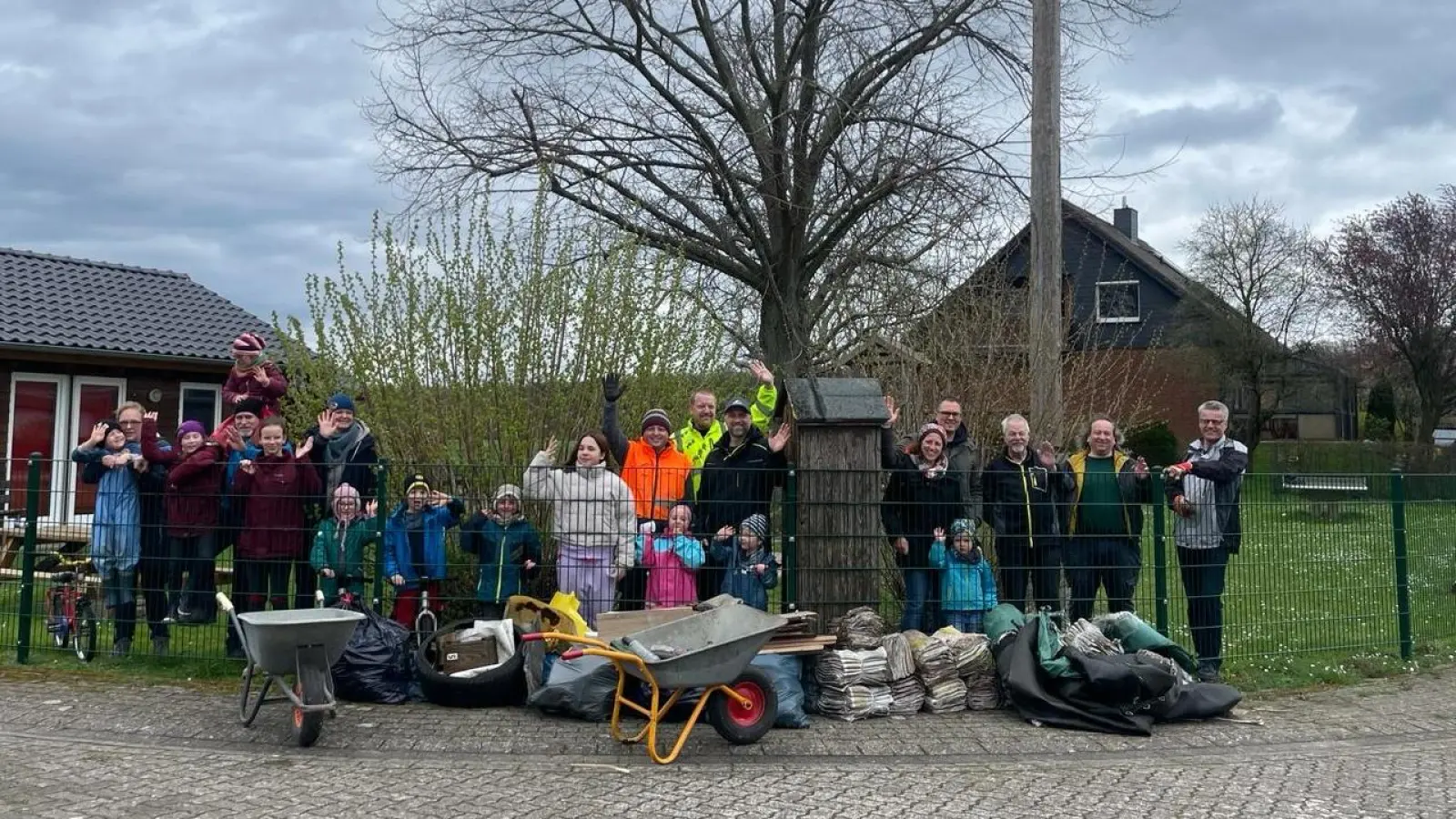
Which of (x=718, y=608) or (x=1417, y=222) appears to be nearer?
(x=718, y=608)

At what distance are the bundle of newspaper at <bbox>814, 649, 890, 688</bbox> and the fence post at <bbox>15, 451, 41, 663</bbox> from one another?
5.64 m

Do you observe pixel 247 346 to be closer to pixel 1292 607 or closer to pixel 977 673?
pixel 977 673

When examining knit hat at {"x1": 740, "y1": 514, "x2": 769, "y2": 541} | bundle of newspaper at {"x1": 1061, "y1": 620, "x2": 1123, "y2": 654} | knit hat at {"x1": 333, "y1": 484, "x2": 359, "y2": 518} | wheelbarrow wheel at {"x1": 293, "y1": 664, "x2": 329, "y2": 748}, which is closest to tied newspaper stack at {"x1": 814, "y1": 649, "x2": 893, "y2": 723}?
knit hat at {"x1": 740, "y1": 514, "x2": 769, "y2": 541}

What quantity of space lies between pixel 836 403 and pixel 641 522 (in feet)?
4.90

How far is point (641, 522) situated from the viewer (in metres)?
8.07

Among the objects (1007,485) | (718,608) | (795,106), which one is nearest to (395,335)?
(718,608)

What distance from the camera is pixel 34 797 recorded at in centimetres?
568

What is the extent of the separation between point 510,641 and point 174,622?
2.62 m

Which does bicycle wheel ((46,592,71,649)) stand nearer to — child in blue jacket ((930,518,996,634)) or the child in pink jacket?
the child in pink jacket

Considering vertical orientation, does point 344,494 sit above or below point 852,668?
above

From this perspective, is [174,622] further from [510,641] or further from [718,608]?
[718,608]

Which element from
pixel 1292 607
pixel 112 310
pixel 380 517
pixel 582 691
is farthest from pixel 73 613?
pixel 112 310

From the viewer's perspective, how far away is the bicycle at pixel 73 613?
882cm

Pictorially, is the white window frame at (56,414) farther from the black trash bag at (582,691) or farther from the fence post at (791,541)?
the fence post at (791,541)
